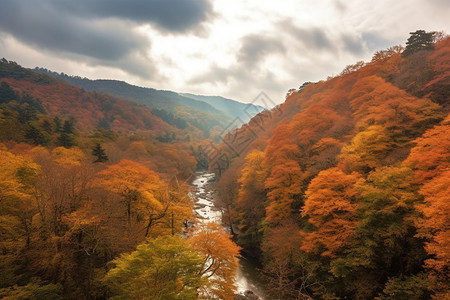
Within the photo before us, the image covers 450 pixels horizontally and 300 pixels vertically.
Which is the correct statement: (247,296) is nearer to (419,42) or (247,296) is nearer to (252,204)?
(252,204)

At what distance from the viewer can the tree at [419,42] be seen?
116ft

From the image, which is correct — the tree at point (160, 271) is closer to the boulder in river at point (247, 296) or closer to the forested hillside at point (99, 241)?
the forested hillside at point (99, 241)

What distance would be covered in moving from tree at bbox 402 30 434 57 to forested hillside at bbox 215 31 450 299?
0.52ft

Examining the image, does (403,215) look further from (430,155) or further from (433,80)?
(433,80)

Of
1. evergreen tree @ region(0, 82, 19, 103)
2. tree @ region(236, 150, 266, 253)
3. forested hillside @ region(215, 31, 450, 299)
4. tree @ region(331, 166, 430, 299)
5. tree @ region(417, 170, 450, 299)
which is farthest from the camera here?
evergreen tree @ region(0, 82, 19, 103)

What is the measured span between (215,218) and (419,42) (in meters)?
44.7

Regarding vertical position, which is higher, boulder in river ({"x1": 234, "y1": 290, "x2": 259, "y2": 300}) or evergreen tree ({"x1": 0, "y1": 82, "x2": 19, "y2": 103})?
evergreen tree ({"x1": 0, "y1": 82, "x2": 19, "y2": 103})

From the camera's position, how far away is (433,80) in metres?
25.6

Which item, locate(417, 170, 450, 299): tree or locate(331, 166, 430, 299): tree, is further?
locate(331, 166, 430, 299): tree

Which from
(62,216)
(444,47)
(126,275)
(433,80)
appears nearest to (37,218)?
(62,216)

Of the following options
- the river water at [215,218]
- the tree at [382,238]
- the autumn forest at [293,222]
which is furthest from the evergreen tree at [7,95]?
the tree at [382,238]

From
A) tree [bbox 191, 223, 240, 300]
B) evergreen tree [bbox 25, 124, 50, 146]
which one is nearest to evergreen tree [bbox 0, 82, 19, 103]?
evergreen tree [bbox 25, 124, 50, 146]

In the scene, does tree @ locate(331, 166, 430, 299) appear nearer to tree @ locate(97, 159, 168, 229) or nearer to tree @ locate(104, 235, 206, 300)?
tree @ locate(104, 235, 206, 300)

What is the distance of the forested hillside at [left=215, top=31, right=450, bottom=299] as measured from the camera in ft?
48.5
